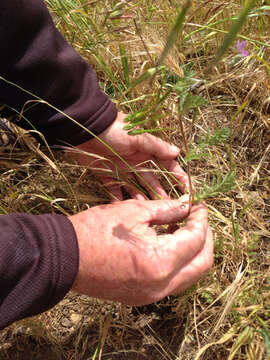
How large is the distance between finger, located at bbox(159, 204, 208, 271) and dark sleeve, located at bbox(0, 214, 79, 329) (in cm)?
27

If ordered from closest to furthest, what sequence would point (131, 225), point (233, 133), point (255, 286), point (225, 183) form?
point (225, 183) → point (131, 225) → point (255, 286) → point (233, 133)

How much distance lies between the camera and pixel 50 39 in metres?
1.10

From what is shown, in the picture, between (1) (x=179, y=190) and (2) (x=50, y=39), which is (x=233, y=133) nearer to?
(1) (x=179, y=190)

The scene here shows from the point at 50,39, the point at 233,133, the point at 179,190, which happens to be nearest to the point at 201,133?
the point at 233,133

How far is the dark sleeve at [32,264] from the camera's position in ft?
2.82

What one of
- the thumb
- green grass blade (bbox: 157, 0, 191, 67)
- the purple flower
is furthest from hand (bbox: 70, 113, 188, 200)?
green grass blade (bbox: 157, 0, 191, 67)

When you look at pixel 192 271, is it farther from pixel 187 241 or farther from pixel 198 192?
pixel 198 192

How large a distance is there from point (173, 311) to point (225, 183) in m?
0.57

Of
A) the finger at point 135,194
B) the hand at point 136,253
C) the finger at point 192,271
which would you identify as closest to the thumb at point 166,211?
the hand at point 136,253

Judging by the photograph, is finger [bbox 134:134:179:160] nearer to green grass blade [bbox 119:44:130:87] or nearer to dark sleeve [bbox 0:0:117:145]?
dark sleeve [bbox 0:0:117:145]

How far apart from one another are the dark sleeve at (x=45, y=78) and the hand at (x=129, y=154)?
5cm

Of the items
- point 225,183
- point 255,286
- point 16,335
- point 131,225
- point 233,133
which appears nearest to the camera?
point 225,183

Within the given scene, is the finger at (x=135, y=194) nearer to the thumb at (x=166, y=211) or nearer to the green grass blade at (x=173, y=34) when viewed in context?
the thumb at (x=166, y=211)

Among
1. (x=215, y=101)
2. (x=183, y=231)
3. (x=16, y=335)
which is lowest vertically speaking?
(x=16, y=335)
